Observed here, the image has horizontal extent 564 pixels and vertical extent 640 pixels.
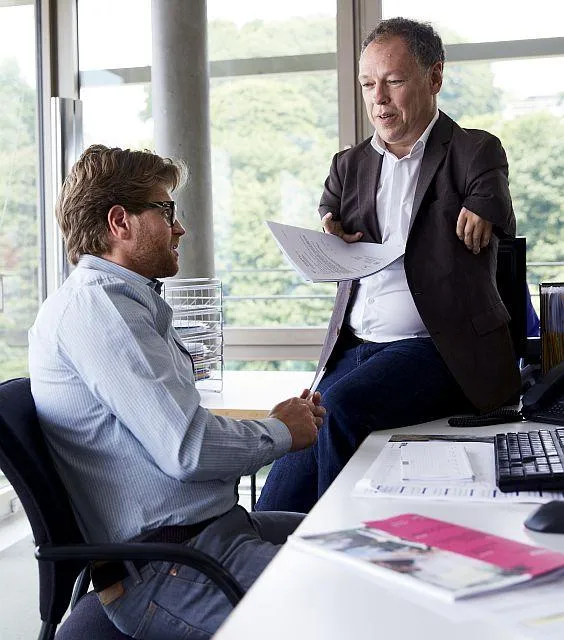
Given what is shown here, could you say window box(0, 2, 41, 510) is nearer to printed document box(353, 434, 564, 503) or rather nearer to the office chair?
the office chair

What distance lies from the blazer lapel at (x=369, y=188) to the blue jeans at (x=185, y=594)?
0.99 metres

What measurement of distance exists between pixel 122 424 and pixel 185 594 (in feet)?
0.94

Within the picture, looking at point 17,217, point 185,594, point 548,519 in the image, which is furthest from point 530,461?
point 17,217

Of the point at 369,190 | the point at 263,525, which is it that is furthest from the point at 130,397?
the point at 369,190

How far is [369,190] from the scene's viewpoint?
86.8 inches

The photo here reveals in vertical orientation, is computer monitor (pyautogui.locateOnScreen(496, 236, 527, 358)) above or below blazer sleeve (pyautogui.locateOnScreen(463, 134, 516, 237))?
below

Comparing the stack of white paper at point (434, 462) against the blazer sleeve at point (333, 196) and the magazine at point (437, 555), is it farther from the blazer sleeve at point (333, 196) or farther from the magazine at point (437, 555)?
the blazer sleeve at point (333, 196)

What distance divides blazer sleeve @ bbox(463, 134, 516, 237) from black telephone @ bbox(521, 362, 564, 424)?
14.7 inches

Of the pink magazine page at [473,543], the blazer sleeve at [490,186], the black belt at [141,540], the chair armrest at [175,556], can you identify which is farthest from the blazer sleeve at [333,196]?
the pink magazine page at [473,543]

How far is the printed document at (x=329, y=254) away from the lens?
1862 mm

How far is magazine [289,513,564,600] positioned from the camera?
837mm

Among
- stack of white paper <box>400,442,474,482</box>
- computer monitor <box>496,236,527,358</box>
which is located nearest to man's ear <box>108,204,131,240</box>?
stack of white paper <box>400,442,474,482</box>

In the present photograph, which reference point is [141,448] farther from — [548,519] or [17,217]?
[17,217]

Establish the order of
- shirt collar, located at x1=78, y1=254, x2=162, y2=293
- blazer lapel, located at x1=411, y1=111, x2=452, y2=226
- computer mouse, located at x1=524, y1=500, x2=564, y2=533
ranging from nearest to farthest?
computer mouse, located at x1=524, y1=500, x2=564, y2=533, shirt collar, located at x1=78, y1=254, x2=162, y2=293, blazer lapel, located at x1=411, y1=111, x2=452, y2=226
